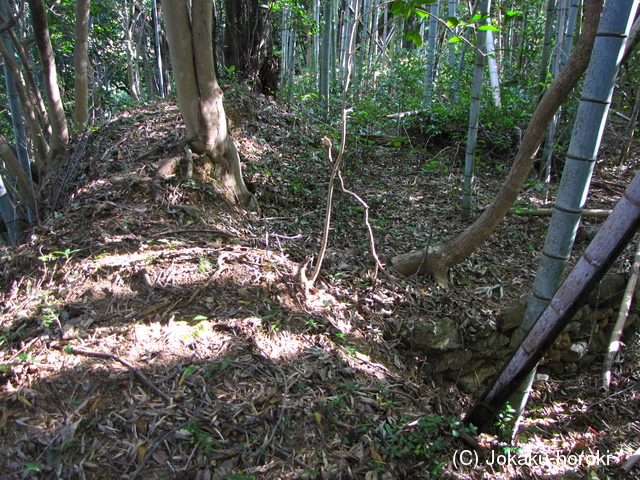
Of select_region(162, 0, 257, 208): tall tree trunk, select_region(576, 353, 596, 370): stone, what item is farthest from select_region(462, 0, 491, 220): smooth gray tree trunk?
select_region(162, 0, 257, 208): tall tree trunk

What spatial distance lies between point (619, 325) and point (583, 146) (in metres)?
2.78

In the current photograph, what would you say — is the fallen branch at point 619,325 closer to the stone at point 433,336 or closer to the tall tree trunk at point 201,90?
the stone at point 433,336

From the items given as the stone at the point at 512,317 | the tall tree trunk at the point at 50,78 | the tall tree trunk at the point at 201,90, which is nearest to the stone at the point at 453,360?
the stone at the point at 512,317

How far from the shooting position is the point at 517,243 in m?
4.52

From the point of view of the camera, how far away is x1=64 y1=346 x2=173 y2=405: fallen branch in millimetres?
2236

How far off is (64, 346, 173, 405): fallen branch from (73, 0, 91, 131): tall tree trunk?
397cm

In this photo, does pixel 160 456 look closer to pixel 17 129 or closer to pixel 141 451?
pixel 141 451

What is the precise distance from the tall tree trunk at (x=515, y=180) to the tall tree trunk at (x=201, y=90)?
1860mm

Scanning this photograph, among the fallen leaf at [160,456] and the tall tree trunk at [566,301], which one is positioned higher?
the tall tree trunk at [566,301]

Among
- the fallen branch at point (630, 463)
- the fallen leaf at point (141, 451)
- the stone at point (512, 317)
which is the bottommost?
the fallen branch at point (630, 463)

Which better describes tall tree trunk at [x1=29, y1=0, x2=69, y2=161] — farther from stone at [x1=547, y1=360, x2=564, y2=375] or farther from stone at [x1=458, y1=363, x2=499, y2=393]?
stone at [x1=547, y1=360, x2=564, y2=375]

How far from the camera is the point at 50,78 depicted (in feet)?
16.3

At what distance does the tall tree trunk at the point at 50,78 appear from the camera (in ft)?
15.1

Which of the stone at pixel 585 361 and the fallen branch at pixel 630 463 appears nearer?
the fallen branch at pixel 630 463
